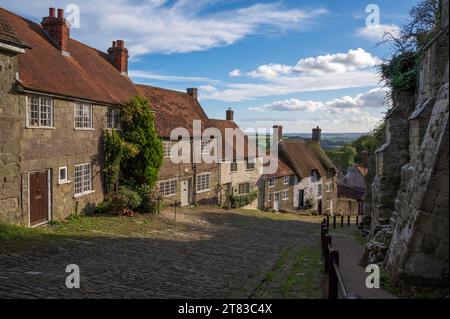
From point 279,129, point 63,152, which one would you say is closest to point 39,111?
point 63,152

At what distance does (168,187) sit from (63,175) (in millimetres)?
9648

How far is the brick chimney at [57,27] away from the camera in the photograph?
59.4 feet

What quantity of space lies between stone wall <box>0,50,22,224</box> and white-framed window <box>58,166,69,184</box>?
2.55 meters

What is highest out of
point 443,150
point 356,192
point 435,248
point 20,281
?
point 443,150

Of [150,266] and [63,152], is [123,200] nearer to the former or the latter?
[63,152]

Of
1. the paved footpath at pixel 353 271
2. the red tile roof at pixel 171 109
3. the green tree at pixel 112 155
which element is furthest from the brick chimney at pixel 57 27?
the paved footpath at pixel 353 271

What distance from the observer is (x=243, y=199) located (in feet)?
102

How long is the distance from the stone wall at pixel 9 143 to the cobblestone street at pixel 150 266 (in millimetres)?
2302

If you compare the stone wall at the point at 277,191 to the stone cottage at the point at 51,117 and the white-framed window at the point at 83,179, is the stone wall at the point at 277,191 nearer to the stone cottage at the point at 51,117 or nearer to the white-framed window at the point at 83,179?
the stone cottage at the point at 51,117

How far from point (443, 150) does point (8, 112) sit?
1247 cm

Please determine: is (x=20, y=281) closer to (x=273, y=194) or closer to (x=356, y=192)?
(x=273, y=194)

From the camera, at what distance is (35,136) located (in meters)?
13.7

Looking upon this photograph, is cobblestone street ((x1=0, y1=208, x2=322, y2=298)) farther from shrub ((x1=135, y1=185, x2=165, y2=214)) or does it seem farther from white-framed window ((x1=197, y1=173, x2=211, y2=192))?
white-framed window ((x1=197, y1=173, x2=211, y2=192))

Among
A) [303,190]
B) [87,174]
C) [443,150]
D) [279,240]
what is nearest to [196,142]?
[87,174]
